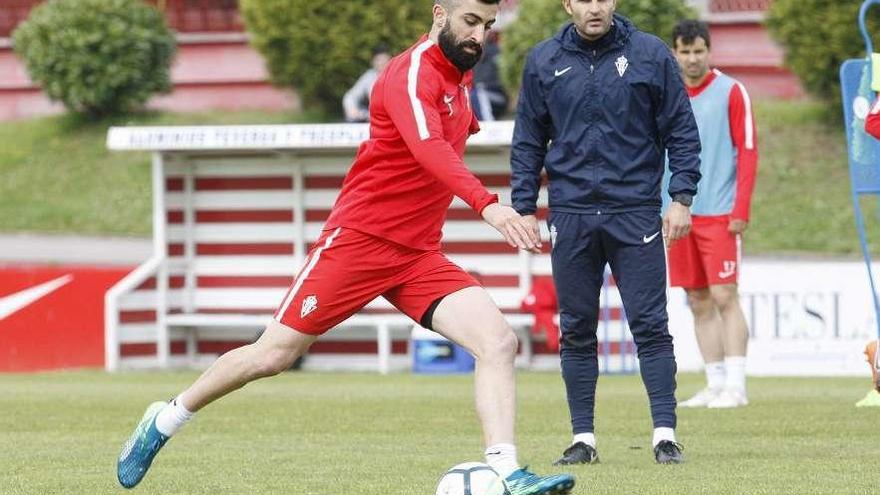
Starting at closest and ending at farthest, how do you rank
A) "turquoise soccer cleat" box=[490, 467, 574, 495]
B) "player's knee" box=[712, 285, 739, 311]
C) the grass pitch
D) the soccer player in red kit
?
"turquoise soccer cleat" box=[490, 467, 574, 495], the soccer player in red kit, the grass pitch, "player's knee" box=[712, 285, 739, 311]

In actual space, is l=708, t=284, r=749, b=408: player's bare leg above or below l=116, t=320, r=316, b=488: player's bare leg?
below

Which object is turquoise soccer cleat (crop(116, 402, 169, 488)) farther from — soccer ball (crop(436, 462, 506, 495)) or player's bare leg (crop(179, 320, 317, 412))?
soccer ball (crop(436, 462, 506, 495))

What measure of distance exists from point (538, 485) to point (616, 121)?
2.50 meters

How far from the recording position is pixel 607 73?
348 inches

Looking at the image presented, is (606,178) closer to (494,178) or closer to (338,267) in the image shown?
(338,267)

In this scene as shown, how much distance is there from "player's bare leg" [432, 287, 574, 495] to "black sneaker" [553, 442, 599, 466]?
1.50 m

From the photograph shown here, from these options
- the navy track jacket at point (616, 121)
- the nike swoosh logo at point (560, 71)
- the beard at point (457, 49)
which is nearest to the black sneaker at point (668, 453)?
the navy track jacket at point (616, 121)

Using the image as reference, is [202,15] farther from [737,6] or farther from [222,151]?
[222,151]

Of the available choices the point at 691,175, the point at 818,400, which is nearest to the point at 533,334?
the point at 818,400

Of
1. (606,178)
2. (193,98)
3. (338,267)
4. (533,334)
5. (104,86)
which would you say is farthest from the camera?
(193,98)

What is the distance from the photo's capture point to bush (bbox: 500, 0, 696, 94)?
25031 millimetres

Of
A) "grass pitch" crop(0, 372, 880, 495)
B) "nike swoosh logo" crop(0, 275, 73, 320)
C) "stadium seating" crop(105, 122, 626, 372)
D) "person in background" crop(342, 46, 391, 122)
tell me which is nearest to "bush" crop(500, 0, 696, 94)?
"person in background" crop(342, 46, 391, 122)

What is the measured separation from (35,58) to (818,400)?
19541 millimetres

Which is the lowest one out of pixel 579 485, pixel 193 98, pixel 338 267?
pixel 193 98
